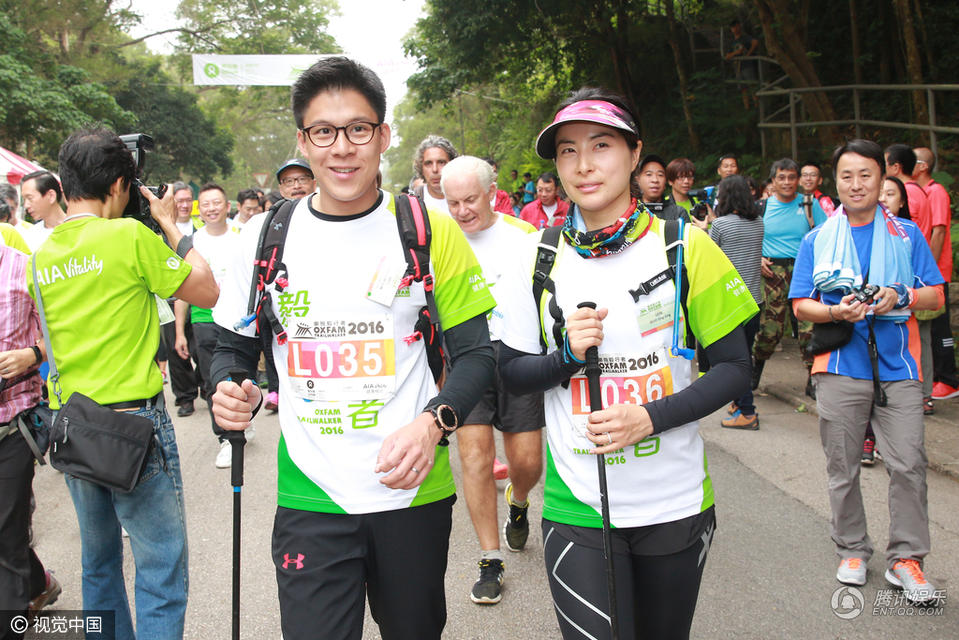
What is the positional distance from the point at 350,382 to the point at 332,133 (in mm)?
717

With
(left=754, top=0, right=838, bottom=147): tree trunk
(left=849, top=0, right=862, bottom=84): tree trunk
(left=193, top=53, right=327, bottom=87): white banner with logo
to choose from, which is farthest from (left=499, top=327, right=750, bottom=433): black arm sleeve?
(left=193, top=53, right=327, bottom=87): white banner with logo

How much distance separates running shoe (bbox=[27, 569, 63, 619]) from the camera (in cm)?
390

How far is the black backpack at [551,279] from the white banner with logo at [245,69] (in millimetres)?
28890

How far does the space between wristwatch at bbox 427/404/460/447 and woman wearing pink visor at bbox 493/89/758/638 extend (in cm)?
32

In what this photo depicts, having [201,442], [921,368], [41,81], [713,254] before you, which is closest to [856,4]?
[921,368]

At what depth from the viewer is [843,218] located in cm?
396

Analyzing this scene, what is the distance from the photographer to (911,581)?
370 centimetres

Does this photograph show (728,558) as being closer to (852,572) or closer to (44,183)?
(852,572)

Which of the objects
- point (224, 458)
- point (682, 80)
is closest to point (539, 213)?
point (224, 458)

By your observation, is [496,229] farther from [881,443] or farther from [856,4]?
[856,4]

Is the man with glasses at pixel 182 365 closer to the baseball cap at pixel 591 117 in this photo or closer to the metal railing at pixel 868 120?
the baseball cap at pixel 591 117

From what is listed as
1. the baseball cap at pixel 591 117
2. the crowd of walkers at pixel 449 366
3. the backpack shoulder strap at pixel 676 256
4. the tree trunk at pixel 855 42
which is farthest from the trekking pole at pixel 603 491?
the tree trunk at pixel 855 42

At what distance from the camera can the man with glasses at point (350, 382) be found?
222cm

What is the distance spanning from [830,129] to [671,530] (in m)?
12.8
